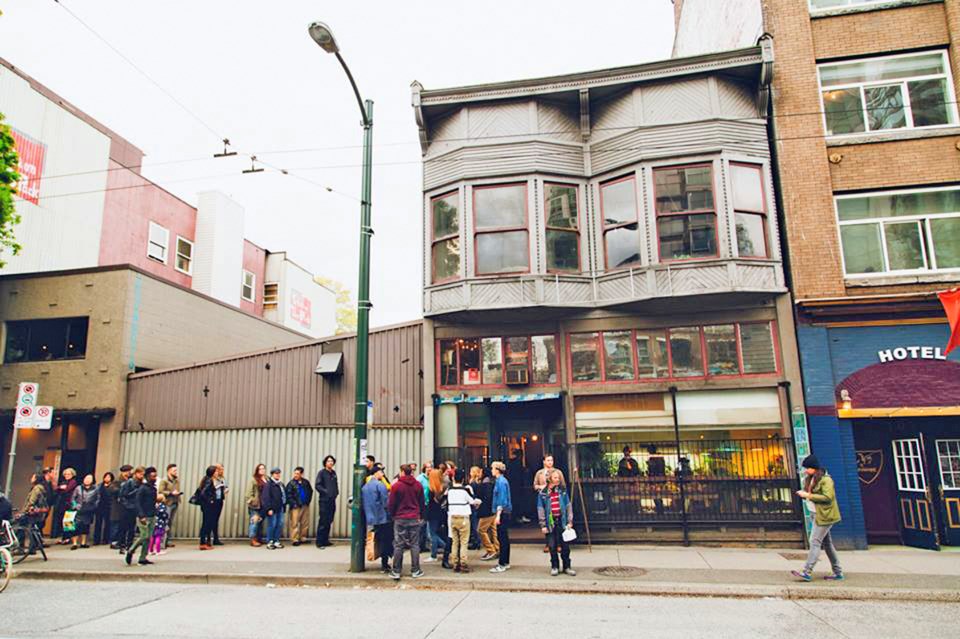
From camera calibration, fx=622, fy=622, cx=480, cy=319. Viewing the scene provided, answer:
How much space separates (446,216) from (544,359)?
4.14m

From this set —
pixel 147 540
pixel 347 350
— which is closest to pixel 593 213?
pixel 347 350

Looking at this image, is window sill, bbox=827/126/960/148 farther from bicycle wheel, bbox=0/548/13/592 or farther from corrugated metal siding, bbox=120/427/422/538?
bicycle wheel, bbox=0/548/13/592

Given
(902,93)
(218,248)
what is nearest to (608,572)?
(902,93)

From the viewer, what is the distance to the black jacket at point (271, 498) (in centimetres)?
1364

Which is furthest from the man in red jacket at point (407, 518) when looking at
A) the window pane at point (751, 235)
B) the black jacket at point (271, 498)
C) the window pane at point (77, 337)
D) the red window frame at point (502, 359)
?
the window pane at point (77, 337)

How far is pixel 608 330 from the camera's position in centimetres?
1384

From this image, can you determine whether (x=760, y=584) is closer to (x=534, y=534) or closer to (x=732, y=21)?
(x=534, y=534)

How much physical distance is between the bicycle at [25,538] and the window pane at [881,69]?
62.7 ft

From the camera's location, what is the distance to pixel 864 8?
46.1 ft

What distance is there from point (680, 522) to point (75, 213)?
A: 22.8 metres

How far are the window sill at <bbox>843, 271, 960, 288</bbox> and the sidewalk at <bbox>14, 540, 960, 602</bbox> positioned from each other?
5.32 meters

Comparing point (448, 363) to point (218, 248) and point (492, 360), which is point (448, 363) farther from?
point (218, 248)

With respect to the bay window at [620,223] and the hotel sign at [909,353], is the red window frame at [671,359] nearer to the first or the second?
the bay window at [620,223]

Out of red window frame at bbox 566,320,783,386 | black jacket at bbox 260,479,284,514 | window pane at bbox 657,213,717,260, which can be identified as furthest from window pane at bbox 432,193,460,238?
black jacket at bbox 260,479,284,514
